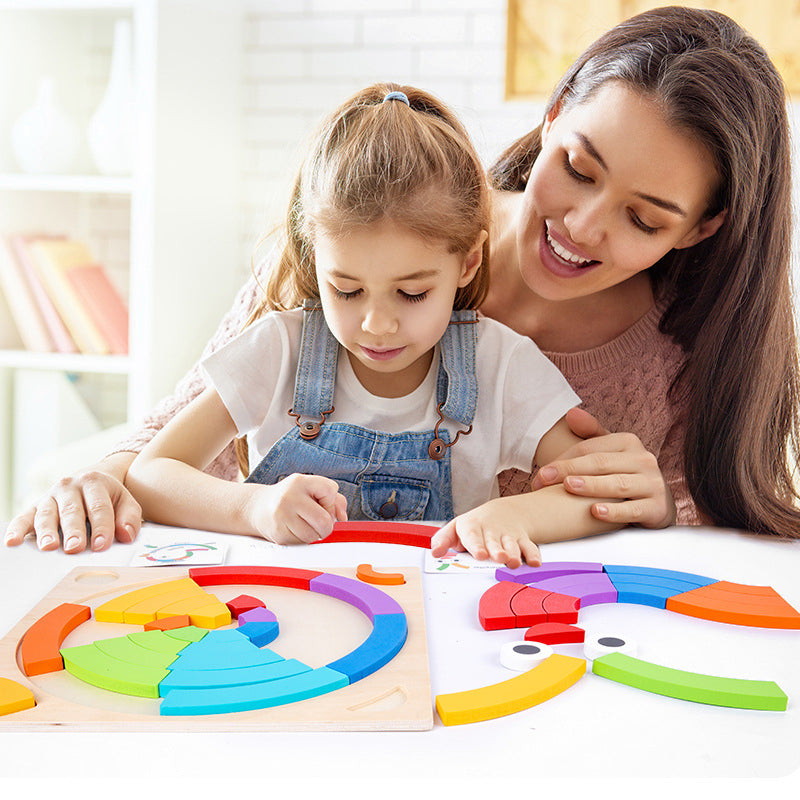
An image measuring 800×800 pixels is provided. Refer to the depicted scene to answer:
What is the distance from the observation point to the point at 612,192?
1.07m

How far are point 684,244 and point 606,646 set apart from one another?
0.72 metres

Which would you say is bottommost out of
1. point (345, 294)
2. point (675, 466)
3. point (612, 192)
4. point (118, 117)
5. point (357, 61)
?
point (675, 466)

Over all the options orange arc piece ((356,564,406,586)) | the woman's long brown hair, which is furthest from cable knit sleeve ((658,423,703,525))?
orange arc piece ((356,564,406,586))

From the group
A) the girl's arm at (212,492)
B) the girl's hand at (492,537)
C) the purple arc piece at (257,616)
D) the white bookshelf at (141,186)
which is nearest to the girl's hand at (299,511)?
the girl's arm at (212,492)

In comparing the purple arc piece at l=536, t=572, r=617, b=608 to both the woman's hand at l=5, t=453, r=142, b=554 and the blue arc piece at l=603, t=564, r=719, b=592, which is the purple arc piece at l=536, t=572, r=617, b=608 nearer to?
the blue arc piece at l=603, t=564, r=719, b=592

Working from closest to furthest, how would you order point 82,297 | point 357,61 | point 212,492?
point 212,492, point 82,297, point 357,61

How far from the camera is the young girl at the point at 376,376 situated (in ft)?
3.22

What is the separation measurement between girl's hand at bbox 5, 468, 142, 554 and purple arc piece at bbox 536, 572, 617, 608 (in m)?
0.42

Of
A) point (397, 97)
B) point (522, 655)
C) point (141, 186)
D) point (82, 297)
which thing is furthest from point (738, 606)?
point (82, 297)

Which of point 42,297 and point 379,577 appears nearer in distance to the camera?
point 379,577

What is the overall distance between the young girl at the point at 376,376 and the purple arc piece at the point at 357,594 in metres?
0.15

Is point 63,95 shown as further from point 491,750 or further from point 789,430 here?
point 491,750

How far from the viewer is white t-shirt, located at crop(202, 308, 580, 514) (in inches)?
44.9

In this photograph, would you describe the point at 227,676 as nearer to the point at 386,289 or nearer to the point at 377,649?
the point at 377,649
